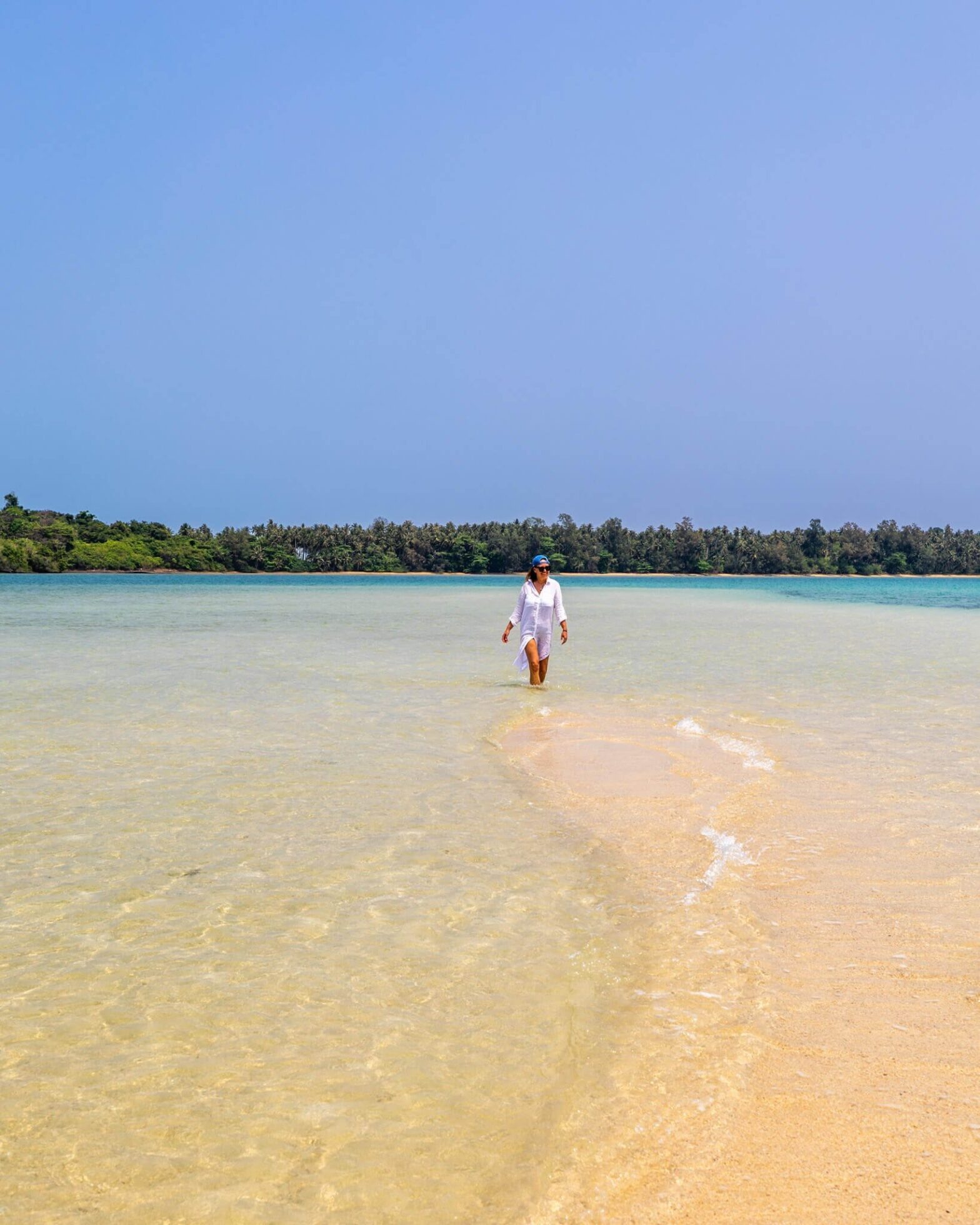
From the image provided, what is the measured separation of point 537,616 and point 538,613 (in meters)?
0.06

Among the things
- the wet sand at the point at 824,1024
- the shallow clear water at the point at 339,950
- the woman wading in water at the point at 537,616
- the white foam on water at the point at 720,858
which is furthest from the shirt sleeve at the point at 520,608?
the white foam on water at the point at 720,858

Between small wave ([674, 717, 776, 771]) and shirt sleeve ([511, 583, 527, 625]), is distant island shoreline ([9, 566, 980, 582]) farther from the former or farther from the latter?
small wave ([674, 717, 776, 771])

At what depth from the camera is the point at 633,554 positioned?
148m

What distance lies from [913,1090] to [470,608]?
38205 mm

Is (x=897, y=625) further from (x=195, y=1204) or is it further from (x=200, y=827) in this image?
(x=195, y=1204)

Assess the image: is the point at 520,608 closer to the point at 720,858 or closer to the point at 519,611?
the point at 519,611

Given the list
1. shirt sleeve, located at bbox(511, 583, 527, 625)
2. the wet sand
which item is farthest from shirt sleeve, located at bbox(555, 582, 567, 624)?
the wet sand

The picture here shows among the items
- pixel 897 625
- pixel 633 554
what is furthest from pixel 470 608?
pixel 633 554

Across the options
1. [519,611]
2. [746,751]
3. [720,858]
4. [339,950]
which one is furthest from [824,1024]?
[519,611]

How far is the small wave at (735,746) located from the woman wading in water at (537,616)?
112 inches

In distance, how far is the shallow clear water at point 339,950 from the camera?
9.92 ft

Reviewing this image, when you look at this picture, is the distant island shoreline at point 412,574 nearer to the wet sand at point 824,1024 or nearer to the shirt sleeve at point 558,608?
the shirt sleeve at point 558,608

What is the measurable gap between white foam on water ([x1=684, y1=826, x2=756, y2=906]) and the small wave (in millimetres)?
2341

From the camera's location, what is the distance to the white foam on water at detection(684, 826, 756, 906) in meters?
5.54
